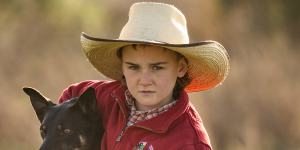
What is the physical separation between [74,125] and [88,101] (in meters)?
0.18

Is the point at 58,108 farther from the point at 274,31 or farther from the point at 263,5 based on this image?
the point at 263,5

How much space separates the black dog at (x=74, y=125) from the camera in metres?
5.31

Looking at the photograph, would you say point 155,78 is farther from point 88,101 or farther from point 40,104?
point 40,104

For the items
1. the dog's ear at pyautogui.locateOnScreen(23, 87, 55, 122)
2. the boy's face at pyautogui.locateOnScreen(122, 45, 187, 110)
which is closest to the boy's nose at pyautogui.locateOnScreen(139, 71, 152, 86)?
the boy's face at pyautogui.locateOnScreen(122, 45, 187, 110)

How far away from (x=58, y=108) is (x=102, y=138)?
0.31 meters

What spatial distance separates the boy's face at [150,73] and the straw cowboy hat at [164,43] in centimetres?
7

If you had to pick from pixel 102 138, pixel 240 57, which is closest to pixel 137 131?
pixel 102 138

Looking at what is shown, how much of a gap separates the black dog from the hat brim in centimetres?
27

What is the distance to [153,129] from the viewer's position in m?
5.14

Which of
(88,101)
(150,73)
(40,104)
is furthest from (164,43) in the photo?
(40,104)

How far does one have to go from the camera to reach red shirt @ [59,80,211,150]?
5.06m

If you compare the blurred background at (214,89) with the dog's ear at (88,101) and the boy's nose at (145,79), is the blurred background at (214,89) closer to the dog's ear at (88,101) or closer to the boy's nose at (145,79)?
the dog's ear at (88,101)

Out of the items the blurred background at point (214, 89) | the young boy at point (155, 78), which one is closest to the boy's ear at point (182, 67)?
the young boy at point (155, 78)

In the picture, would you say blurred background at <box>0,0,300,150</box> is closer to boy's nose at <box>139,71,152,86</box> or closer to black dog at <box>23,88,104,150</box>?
black dog at <box>23,88,104,150</box>
